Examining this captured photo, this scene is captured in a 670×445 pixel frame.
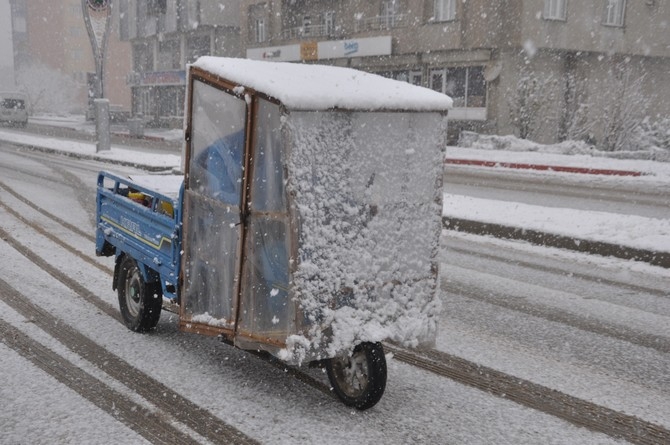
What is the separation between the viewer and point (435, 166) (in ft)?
16.1

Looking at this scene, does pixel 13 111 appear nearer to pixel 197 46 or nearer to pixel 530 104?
pixel 197 46

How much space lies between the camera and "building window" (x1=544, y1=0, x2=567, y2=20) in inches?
1240

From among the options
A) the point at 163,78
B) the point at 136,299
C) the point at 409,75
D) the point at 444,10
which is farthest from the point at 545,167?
the point at 163,78

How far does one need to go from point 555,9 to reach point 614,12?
14.8 feet

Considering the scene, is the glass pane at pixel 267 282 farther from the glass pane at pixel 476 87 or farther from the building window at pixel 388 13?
the building window at pixel 388 13

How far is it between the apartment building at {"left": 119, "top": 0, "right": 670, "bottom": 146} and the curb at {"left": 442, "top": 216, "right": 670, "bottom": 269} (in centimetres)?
1751

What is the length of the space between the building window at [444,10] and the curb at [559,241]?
78.7 ft

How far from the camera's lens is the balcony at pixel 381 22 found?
35.7 meters

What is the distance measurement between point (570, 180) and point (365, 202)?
1549 cm

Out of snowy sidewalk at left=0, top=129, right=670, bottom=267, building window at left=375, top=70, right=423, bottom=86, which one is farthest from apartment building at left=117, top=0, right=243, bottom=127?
snowy sidewalk at left=0, top=129, right=670, bottom=267

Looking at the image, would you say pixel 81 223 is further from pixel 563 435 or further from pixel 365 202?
pixel 563 435

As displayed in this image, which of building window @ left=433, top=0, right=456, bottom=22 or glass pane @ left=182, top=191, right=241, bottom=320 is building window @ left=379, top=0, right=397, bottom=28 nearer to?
building window @ left=433, top=0, right=456, bottom=22

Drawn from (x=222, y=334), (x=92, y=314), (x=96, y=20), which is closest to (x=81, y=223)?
(x=92, y=314)

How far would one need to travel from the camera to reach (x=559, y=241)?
33.6 ft
